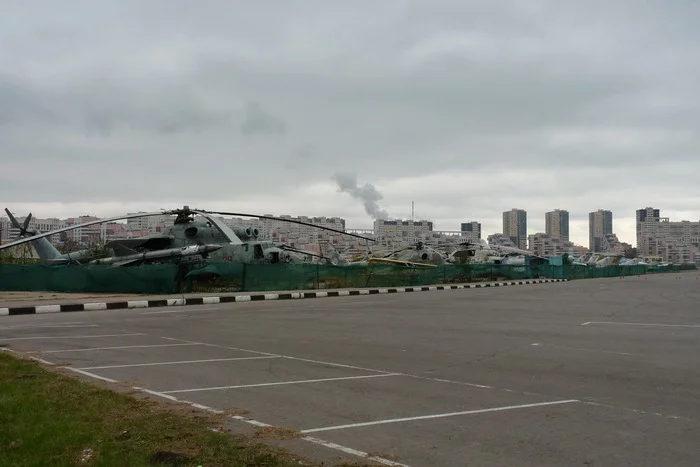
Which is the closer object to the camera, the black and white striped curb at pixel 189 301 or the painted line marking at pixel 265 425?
the painted line marking at pixel 265 425

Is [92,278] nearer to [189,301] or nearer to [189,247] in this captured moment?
[189,247]

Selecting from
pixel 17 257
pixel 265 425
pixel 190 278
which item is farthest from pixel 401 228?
pixel 265 425

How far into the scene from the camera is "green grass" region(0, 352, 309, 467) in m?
4.32

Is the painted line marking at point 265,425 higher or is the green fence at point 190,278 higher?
the green fence at point 190,278

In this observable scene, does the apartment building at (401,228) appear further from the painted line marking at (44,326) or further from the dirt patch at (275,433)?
the dirt patch at (275,433)

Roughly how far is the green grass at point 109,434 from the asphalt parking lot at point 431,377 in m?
0.63

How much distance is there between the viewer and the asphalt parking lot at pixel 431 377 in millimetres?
5133

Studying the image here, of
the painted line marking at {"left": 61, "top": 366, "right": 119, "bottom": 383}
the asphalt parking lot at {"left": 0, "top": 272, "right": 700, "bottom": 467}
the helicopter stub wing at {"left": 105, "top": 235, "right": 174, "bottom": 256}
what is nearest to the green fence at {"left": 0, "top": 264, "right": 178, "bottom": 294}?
the helicopter stub wing at {"left": 105, "top": 235, "right": 174, "bottom": 256}

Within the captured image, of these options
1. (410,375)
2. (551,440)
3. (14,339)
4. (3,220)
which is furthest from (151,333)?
(3,220)

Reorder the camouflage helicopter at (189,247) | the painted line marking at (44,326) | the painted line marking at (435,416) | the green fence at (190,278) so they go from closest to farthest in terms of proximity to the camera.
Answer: the painted line marking at (435,416), the painted line marking at (44,326), the green fence at (190,278), the camouflage helicopter at (189,247)

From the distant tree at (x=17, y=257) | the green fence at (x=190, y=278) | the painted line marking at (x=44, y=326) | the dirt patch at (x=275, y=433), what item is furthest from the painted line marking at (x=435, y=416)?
the distant tree at (x=17, y=257)

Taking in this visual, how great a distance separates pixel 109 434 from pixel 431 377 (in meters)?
4.53

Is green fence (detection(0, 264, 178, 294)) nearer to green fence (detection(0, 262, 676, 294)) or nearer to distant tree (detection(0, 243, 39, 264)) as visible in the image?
green fence (detection(0, 262, 676, 294))

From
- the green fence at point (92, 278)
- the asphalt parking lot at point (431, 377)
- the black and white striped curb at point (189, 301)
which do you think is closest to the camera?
the asphalt parking lot at point (431, 377)
